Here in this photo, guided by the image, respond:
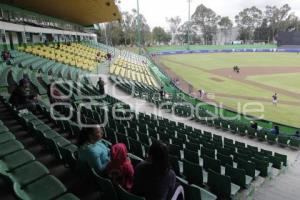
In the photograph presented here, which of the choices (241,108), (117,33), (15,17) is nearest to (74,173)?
(241,108)

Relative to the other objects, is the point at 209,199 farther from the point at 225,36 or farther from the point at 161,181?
the point at 225,36

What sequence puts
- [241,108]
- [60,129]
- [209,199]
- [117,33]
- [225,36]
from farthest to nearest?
[225,36], [117,33], [241,108], [60,129], [209,199]

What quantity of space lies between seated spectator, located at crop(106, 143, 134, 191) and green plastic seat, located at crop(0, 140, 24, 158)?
2.25 meters

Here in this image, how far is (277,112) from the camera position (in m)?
19.8

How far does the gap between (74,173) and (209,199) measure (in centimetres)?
246

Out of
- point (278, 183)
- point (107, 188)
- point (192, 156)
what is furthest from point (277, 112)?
point (107, 188)

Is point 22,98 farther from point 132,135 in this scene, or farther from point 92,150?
point 92,150

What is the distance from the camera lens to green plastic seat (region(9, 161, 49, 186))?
4.12m

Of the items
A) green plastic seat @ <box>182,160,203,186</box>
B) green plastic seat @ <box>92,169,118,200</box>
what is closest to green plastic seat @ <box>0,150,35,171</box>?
green plastic seat @ <box>92,169,118,200</box>

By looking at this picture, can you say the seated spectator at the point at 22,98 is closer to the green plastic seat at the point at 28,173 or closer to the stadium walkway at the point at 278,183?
the green plastic seat at the point at 28,173

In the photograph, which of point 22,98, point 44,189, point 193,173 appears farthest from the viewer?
point 22,98

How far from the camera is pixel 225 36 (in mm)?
132375

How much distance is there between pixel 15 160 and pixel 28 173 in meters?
0.57

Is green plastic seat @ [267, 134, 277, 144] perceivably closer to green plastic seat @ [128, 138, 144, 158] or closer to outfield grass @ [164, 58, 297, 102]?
green plastic seat @ [128, 138, 144, 158]
